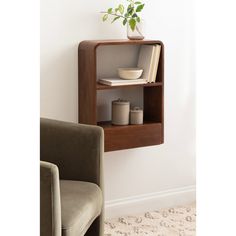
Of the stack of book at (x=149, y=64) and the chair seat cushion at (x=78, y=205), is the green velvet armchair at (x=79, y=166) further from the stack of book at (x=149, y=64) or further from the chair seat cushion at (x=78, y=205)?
the stack of book at (x=149, y=64)

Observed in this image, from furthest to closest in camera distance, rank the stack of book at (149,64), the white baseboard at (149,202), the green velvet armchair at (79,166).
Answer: the white baseboard at (149,202) < the stack of book at (149,64) < the green velvet armchair at (79,166)

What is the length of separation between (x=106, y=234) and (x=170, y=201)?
2.31 feet

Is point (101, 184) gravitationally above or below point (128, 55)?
below

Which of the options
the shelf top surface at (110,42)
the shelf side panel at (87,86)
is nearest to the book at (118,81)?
the shelf side panel at (87,86)

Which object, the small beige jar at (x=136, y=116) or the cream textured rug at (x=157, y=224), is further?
the small beige jar at (x=136, y=116)

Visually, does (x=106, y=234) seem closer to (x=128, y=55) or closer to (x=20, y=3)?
(x=128, y=55)

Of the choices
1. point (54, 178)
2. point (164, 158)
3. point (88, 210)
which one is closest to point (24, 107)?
point (54, 178)

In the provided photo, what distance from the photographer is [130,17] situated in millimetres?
3117

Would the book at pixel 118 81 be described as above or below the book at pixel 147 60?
below

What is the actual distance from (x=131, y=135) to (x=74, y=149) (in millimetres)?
690

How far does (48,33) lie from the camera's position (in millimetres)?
2998

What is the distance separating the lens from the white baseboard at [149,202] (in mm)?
3377

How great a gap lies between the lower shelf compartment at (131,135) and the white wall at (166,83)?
0.17 meters

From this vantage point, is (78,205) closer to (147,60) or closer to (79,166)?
(79,166)
